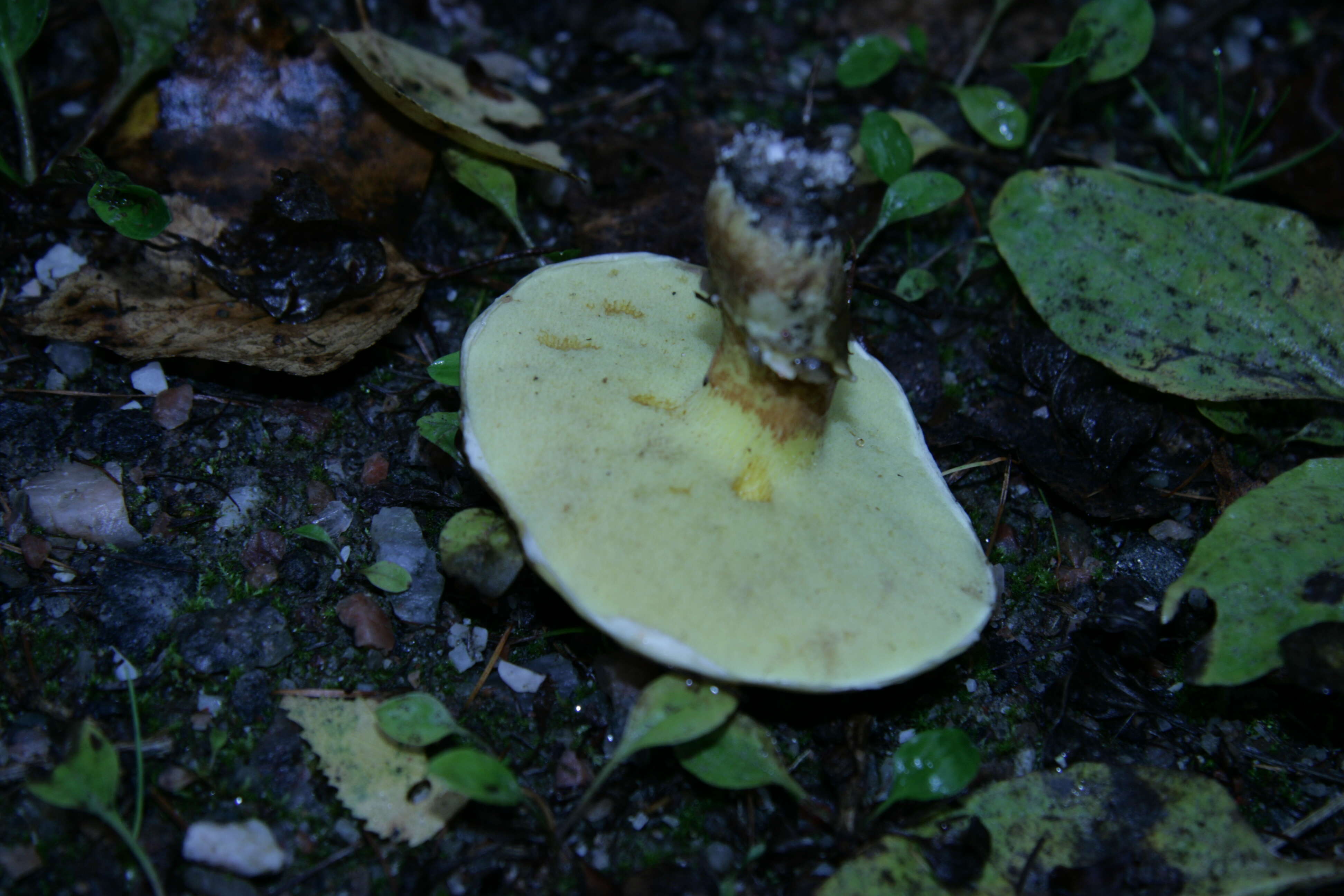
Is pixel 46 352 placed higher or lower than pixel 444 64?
lower

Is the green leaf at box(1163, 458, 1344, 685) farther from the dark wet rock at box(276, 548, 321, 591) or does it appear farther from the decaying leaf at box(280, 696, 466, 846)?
the dark wet rock at box(276, 548, 321, 591)

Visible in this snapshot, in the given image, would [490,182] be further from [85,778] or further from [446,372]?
[85,778]

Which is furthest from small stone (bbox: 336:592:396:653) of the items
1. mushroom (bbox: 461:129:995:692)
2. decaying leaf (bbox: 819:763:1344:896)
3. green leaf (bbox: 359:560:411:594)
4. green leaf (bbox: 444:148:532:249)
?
green leaf (bbox: 444:148:532:249)

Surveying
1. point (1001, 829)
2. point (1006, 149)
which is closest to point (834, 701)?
point (1001, 829)

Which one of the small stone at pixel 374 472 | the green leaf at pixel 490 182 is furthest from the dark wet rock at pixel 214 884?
the green leaf at pixel 490 182

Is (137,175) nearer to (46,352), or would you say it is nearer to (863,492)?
(46,352)

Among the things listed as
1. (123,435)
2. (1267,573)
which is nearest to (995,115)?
(1267,573)
